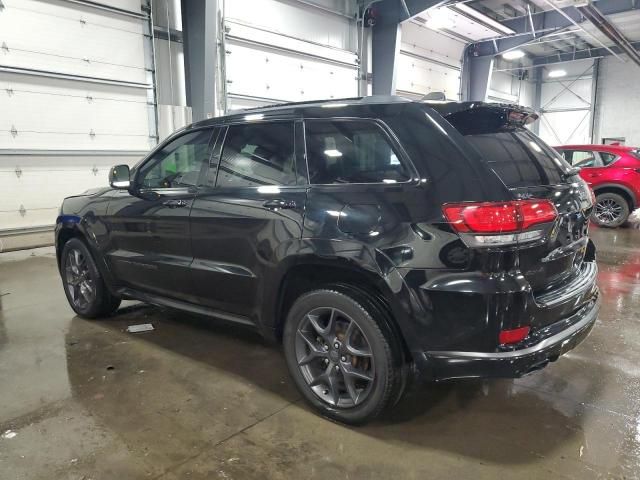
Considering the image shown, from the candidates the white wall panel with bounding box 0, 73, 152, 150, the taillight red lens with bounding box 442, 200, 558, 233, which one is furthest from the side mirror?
the white wall panel with bounding box 0, 73, 152, 150

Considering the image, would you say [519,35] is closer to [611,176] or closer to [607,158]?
[607,158]

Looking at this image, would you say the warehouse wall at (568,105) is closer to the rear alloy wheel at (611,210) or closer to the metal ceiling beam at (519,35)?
the metal ceiling beam at (519,35)

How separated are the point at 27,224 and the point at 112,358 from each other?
559cm

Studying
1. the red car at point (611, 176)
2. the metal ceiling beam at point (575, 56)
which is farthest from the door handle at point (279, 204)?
the metal ceiling beam at point (575, 56)

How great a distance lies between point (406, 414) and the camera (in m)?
2.52

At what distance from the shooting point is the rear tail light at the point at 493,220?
Answer: 194 centimetres

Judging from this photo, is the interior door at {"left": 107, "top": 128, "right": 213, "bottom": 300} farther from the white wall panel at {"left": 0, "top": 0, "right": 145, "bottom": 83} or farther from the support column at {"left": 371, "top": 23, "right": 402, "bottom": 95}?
the support column at {"left": 371, "top": 23, "right": 402, "bottom": 95}

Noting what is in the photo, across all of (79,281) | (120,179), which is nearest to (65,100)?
(79,281)

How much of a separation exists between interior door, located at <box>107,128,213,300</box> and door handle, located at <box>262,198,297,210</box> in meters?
0.67

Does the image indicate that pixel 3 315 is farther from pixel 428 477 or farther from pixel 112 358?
pixel 428 477

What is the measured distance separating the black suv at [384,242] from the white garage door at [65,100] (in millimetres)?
5825

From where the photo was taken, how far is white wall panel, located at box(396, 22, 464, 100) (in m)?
13.4

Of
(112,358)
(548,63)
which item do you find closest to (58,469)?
(112,358)

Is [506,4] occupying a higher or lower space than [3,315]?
higher
